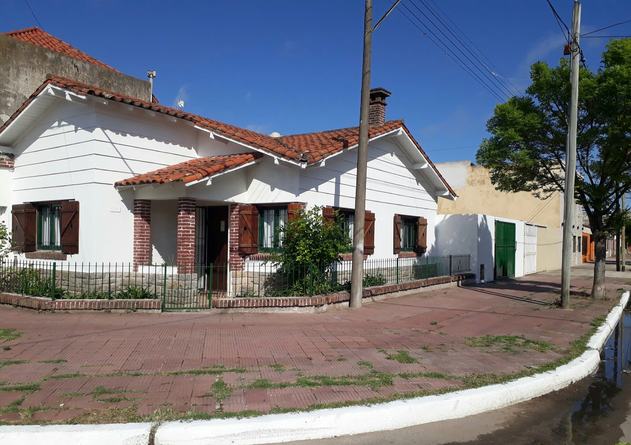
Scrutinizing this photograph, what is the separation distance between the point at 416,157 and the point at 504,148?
327cm

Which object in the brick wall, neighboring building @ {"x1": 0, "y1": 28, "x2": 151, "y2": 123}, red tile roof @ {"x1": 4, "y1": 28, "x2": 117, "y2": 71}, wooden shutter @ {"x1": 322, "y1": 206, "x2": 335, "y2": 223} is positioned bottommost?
wooden shutter @ {"x1": 322, "y1": 206, "x2": 335, "y2": 223}

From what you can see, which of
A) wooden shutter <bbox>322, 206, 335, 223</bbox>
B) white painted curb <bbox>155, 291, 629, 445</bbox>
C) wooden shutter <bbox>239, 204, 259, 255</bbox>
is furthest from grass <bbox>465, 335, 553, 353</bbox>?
wooden shutter <bbox>239, 204, 259, 255</bbox>

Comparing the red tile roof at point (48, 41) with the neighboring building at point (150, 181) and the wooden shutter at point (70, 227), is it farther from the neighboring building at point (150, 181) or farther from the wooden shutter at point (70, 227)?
the wooden shutter at point (70, 227)

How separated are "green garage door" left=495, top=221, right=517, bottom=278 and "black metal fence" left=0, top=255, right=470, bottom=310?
378 inches

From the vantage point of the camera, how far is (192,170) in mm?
11039

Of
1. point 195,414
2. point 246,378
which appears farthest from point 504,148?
point 195,414

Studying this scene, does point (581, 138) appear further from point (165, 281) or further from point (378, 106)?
point (165, 281)

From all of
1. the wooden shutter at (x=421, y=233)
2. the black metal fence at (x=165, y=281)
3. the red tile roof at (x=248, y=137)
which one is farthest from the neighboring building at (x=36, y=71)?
the wooden shutter at (x=421, y=233)

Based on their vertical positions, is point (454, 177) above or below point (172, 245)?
above

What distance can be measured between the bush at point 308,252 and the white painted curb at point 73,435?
21.5 ft

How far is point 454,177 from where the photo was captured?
3156 centimetres

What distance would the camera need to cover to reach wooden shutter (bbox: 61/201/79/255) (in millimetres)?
11438

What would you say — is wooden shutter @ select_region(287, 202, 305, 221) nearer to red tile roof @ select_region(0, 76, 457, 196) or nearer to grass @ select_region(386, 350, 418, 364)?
red tile roof @ select_region(0, 76, 457, 196)

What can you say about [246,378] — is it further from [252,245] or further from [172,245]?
[172,245]
